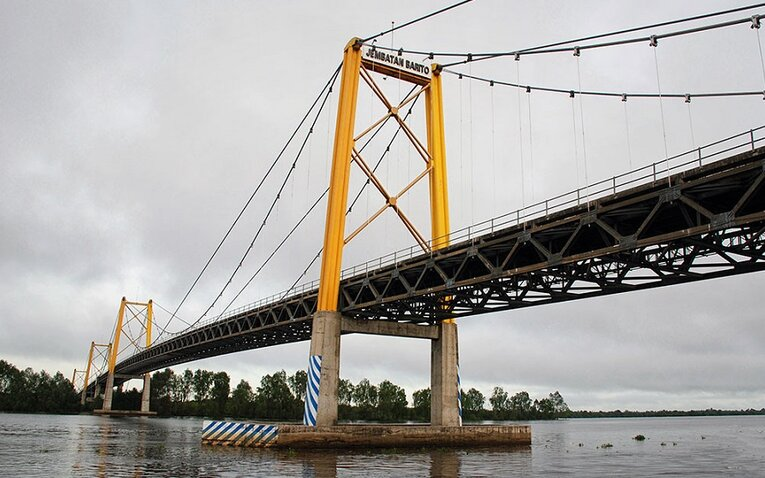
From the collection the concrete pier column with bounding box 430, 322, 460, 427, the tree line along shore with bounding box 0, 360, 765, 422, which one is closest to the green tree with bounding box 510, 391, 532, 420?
the tree line along shore with bounding box 0, 360, 765, 422

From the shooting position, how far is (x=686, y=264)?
26.3 meters

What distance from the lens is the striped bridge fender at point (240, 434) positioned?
3694 centimetres

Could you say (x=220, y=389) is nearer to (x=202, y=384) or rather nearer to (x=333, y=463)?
(x=202, y=384)

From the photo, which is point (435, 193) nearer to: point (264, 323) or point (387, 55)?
point (387, 55)

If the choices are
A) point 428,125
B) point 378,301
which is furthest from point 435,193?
point 378,301

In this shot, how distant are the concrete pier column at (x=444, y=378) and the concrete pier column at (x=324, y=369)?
22.3 ft

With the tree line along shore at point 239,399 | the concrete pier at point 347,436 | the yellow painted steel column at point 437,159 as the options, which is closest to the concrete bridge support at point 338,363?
the concrete pier at point 347,436

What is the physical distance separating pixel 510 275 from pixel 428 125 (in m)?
22.4

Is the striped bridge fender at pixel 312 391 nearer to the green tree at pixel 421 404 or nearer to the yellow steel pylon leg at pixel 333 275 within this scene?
the yellow steel pylon leg at pixel 333 275

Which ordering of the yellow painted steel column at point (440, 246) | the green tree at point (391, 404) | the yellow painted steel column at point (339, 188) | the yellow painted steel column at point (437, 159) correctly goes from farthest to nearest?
the green tree at point (391, 404) < the yellow painted steel column at point (437, 159) < the yellow painted steel column at point (440, 246) < the yellow painted steel column at point (339, 188)

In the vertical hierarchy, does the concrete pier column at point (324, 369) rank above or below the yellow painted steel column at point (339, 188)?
below

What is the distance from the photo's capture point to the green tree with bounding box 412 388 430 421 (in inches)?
5527

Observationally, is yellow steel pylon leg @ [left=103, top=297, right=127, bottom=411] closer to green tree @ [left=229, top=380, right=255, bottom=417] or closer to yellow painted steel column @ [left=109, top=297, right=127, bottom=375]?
yellow painted steel column @ [left=109, top=297, right=127, bottom=375]

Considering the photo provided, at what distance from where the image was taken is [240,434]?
38.4 m
